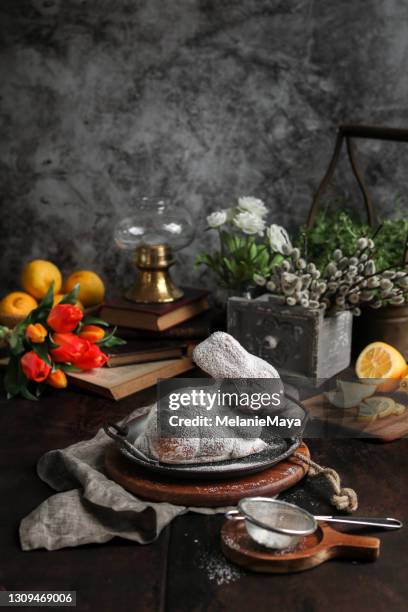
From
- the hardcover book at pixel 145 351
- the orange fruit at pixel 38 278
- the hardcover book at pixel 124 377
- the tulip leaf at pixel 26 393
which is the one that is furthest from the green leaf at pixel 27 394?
the orange fruit at pixel 38 278

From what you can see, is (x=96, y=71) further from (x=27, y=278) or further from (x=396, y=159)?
(x=396, y=159)

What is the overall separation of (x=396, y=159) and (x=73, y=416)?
125 centimetres

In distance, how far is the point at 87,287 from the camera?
2209mm

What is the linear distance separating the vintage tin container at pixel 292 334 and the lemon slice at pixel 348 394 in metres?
0.26

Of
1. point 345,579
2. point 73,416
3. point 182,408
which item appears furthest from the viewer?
point 73,416

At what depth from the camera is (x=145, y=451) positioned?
1308 millimetres

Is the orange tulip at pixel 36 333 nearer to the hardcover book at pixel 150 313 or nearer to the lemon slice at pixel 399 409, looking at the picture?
the hardcover book at pixel 150 313

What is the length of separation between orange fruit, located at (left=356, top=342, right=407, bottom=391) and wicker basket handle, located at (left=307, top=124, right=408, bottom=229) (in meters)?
0.46

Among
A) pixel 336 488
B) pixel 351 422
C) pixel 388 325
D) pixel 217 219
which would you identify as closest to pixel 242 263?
pixel 217 219

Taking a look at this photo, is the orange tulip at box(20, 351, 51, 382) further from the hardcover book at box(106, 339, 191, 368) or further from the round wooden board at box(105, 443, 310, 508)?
the round wooden board at box(105, 443, 310, 508)

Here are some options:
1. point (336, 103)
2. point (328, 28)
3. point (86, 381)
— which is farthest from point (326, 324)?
point (328, 28)

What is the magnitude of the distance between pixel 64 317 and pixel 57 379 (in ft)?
0.51

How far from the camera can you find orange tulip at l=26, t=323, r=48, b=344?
5.70 ft

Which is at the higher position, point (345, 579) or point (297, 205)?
point (297, 205)
